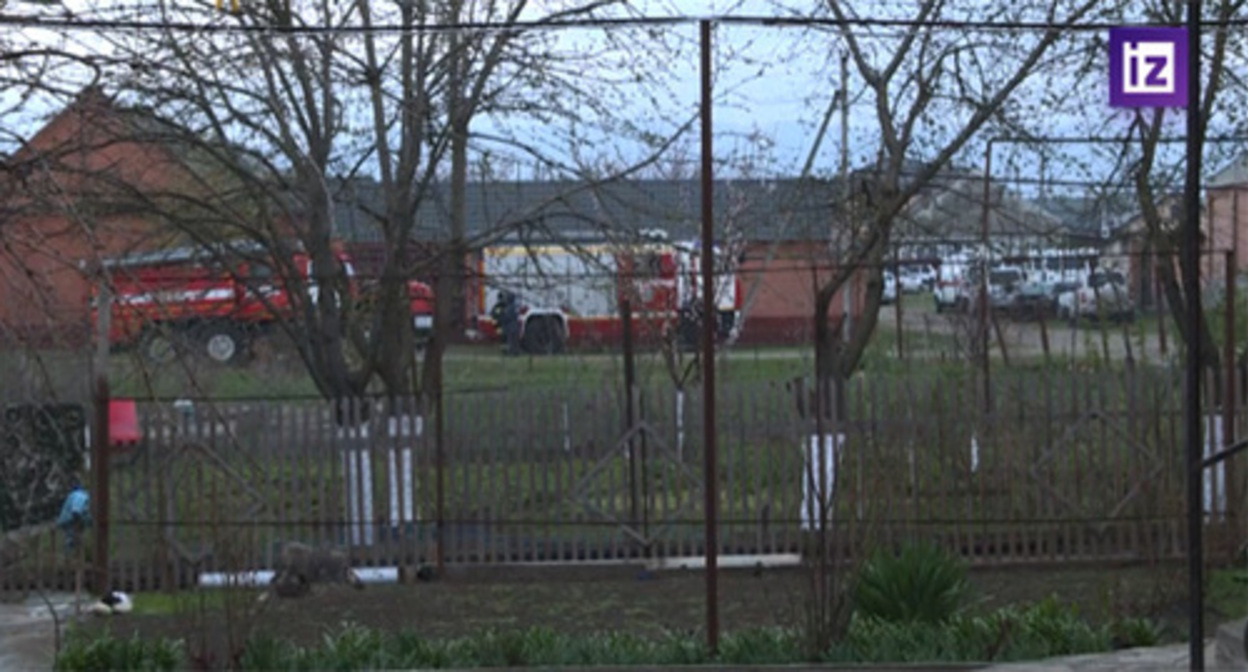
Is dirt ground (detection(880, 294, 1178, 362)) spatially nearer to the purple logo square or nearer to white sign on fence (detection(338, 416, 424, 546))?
white sign on fence (detection(338, 416, 424, 546))

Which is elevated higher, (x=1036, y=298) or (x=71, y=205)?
(x=71, y=205)

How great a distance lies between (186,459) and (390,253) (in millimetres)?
2362

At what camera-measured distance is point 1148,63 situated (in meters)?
8.98

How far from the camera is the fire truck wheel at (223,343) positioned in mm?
14406

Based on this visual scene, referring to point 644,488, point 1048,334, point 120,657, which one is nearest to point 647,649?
point 120,657

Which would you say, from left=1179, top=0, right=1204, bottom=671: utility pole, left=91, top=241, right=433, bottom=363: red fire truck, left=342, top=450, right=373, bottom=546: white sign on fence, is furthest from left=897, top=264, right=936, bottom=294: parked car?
left=1179, top=0, right=1204, bottom=671: utility pole

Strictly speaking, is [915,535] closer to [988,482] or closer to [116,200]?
[988,482]

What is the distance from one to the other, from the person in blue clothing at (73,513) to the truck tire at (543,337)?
155 inches

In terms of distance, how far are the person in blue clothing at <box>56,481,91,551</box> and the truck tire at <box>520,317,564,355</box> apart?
3.94 meters

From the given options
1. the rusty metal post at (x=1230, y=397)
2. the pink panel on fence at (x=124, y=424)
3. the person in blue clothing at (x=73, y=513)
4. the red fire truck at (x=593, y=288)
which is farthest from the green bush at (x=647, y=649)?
the red fire truck at (x=593, y=288)

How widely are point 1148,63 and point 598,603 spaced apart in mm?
5826

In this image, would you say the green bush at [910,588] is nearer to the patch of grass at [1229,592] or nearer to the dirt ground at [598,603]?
the dirt ground at [598,603]

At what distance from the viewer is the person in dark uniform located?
14.8 meters

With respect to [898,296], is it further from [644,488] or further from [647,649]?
[647,649]
